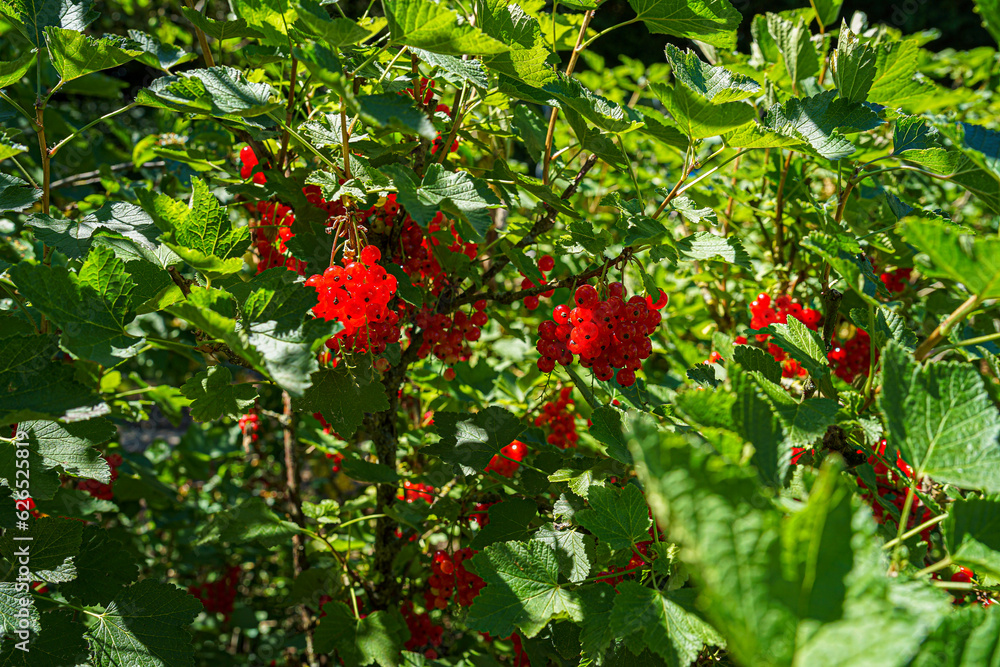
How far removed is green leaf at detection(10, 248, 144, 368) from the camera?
898 millimetres

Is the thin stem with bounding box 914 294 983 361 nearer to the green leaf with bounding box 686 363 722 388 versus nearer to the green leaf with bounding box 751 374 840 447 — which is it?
the green leaf with bounding box 751 374 840 447

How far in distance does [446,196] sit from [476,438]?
568 millimetres

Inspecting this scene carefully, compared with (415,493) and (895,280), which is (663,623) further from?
(895,280)

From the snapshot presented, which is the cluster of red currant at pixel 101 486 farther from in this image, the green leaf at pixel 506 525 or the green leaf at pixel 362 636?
the green leaf at pixel 506 525

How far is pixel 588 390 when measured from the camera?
1.21 metres

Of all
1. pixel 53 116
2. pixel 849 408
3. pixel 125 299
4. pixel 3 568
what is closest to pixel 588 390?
pixel 849 408

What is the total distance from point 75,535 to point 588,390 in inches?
40.0

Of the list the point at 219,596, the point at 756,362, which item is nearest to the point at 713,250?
the point at 756,362

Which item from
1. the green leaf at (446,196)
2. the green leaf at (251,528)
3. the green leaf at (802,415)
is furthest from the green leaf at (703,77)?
the green leaf at (251,528)

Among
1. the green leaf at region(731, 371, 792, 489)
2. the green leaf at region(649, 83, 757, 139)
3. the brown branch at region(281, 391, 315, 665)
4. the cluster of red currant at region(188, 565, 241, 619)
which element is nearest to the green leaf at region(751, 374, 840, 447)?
the green leaf at region(731, 371, 792, 489)

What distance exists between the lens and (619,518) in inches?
37.0

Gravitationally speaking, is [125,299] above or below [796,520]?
below

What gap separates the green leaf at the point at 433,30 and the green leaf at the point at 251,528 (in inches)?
41.5

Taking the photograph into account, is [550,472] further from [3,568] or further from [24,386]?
[3,568]
